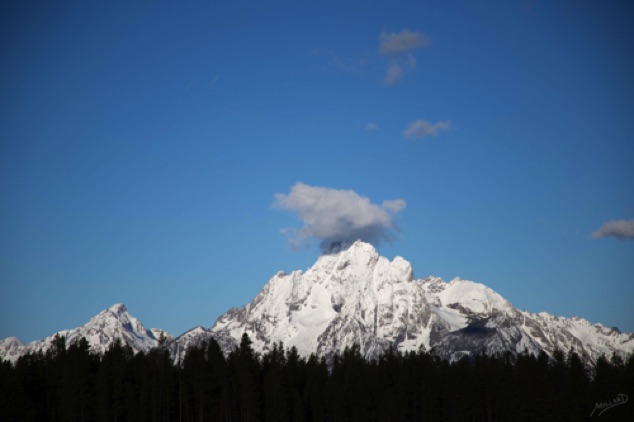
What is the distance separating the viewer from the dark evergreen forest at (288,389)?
12800 cm

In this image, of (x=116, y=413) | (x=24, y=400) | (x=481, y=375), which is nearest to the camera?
(x=24, y=400)

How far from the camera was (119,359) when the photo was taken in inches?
5620

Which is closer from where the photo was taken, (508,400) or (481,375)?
(508,400)

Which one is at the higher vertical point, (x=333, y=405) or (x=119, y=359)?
(x=119, y=359)

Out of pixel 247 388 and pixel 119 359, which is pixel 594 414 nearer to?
pixel 247 388

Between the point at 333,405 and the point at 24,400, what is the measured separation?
55.3m

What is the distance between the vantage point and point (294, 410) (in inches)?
5797

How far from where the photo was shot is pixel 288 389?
150375 mm

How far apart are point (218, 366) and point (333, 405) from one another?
23.1 metres

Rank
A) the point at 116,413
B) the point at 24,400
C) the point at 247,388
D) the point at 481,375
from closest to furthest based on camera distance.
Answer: the point at 24,400
the point at 116,413
the point at 247,388
the point at 481,375

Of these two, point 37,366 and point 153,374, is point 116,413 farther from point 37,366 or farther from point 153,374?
point 37,366

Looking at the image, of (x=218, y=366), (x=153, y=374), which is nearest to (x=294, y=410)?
(x=218, y=366)

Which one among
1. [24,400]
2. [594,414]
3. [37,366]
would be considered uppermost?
[37,366]

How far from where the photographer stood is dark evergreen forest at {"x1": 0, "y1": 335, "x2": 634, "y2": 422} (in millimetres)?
128000
